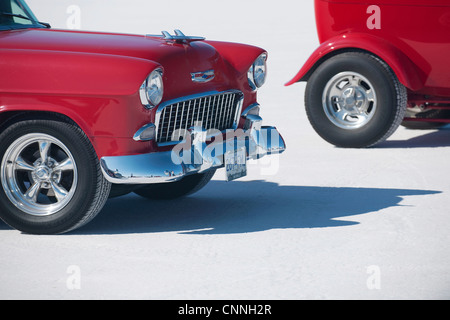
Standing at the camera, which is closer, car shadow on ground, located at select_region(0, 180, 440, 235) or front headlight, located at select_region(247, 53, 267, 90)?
car shadow on ground, located at select_region(0, 180, 440, 235)

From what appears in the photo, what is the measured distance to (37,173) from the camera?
17.8 feet

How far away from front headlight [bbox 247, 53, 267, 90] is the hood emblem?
57 cm

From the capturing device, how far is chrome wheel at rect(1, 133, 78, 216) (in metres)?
5.36

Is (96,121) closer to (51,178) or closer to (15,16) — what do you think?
(51,178)

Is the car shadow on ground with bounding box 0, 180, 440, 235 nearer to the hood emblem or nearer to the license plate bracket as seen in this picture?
the license plate bracket

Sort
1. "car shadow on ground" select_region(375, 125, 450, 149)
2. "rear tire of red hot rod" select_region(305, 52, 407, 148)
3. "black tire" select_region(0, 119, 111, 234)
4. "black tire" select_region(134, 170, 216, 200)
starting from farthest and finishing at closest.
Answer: "car shadow on ground" select_region(375, 125, 450, 149) < "rear tire of red hot rod" select_region(305, 52, 407, 148) < "black tire" select_region(134, 170, 216, 200) < "black tire" select_region(0, 119, 111, 234)

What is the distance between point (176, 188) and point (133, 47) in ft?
4.69

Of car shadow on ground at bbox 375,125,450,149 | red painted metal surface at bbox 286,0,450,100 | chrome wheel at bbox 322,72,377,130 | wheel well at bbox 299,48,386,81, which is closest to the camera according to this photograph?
red painted metal surface at bbox 286,0,450,100

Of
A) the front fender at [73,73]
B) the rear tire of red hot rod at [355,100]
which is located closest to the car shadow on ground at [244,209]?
the front fender at [73,73]

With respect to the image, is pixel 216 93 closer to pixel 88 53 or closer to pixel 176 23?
pixel 88 53

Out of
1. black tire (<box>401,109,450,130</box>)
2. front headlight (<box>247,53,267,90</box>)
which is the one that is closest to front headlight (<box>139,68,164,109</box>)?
front headlight (<box>247,53,267,90</box>)

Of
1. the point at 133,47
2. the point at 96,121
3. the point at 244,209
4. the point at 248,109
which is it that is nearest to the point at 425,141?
the point at 248,109

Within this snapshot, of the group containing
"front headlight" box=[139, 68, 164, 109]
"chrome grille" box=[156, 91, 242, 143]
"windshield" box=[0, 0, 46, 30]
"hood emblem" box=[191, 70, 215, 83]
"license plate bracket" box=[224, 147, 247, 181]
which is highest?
"windshield" box=[0, 0, 46, 30]

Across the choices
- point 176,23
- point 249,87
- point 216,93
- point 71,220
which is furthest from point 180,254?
point 176,23
